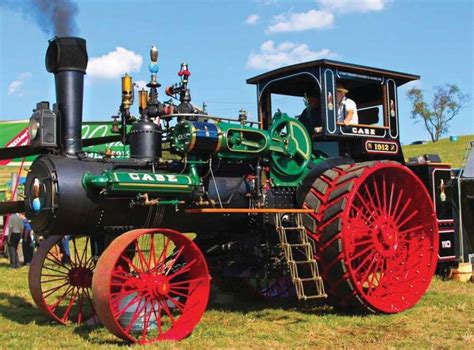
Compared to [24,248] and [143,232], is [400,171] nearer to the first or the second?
[143,232]

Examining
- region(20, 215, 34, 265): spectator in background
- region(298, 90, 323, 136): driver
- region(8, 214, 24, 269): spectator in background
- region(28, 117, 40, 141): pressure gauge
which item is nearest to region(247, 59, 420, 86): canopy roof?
region(298, 90, 323, 136): driver

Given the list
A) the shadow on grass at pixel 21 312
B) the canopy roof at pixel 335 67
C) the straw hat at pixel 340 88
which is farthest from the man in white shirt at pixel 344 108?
the shadow on grass at pixel 21 312

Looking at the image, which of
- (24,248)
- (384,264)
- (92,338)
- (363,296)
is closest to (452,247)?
(384,264)

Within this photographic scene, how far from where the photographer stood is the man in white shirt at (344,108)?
646cm

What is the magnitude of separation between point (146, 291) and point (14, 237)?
8.61 meters

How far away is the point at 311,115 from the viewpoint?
6.81m

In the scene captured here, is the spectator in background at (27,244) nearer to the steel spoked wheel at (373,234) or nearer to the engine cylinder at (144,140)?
the engine cylinder at (144,140)

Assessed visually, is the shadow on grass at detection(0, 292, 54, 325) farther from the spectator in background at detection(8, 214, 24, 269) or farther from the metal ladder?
the spectator in background at detection(8, 214, 24, 269)

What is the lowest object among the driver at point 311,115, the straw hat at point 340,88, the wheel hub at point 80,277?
the wheel hub at point 80,277

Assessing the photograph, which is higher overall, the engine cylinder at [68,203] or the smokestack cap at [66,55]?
the smokestack cap at [66,55]

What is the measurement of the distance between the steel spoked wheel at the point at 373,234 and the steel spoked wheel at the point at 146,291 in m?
1.29

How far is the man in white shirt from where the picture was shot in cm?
646

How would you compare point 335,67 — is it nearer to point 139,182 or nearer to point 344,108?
point 344,108

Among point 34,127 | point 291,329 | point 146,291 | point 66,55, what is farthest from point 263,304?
point 66,55
